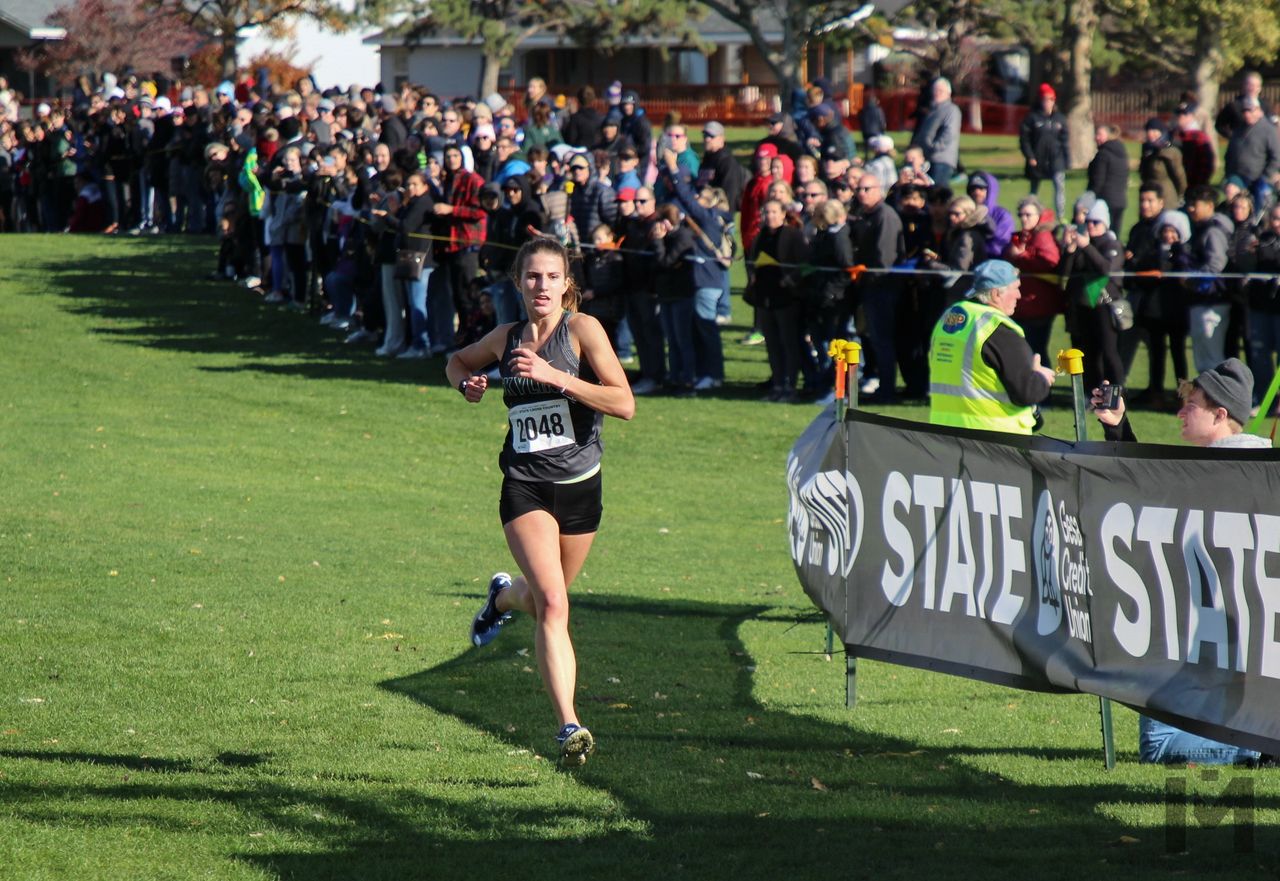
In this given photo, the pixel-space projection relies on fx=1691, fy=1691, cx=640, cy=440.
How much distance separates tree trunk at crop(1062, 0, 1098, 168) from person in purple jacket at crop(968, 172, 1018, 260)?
21.6 meters

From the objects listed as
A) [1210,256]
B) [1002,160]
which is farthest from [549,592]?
[1002,160]

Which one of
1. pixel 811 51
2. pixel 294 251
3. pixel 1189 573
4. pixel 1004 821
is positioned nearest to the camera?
pixel 1189 573

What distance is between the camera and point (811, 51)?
58188 mm

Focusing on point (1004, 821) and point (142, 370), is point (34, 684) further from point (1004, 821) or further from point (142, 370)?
point (142, 370)

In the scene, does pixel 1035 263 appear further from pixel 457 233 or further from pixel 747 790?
pixel 747 790

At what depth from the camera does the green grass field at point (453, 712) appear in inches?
230

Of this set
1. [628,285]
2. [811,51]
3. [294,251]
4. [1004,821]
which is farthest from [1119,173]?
[811,51]

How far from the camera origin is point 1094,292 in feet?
53.3

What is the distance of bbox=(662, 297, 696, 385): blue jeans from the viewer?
722 inches

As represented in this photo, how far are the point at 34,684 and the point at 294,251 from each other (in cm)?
1708

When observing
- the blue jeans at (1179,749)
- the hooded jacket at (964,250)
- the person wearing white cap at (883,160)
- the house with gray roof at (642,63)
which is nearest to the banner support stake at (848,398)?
the blue jeans at (1179,749)

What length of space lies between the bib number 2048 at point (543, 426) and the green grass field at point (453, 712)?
1.33m

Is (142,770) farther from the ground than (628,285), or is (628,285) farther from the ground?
(628,285)

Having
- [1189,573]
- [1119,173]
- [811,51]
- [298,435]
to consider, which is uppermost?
[811,51]
